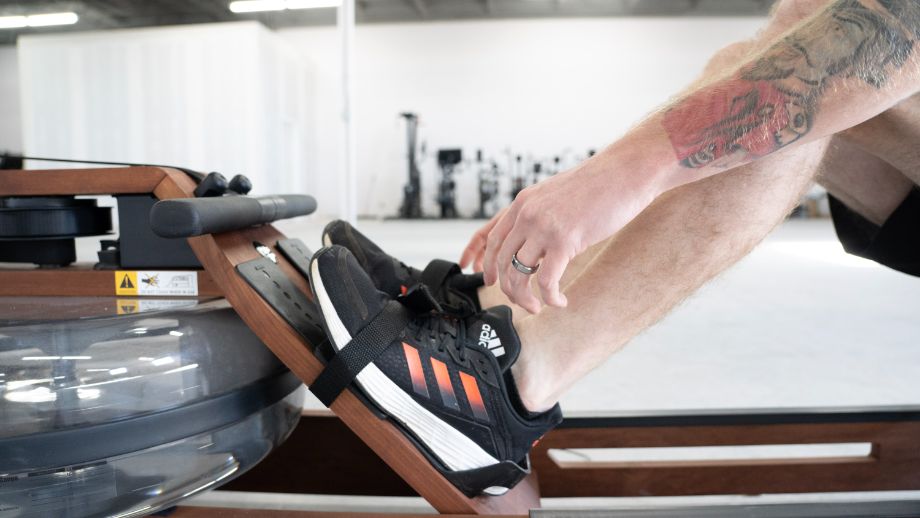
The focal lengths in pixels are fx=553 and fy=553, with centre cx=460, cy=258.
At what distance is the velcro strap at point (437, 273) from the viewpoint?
102 centimetres

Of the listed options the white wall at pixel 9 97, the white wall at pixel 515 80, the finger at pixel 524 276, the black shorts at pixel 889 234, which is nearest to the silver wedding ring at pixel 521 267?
the finger at pixel 524 276

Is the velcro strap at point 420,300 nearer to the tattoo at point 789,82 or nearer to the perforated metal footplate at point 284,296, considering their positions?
the perforated metal footplate at point 284,296

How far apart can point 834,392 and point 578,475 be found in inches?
36.2

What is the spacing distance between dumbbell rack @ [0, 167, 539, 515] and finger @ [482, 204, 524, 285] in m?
0.25

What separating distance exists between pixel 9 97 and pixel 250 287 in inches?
555

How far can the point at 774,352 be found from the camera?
1.92 m

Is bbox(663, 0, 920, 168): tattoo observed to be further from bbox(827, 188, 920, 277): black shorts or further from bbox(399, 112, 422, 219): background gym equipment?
bbox(399, 112, 422, 219): background gym equipment

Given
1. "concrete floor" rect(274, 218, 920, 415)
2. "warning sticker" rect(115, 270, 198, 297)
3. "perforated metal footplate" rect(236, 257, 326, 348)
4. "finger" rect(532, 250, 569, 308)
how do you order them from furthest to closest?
"concrete floor" rect(274, 218, 920, 415) < "warning sticker" rect(115, 270, 198, 297) < "perforated metal footplate" rect(236, 257, 326, 348) < "finger" rect(532, 250, 569, 308)

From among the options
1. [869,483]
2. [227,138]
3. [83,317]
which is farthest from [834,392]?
[227,138]

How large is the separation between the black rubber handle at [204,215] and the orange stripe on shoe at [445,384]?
0.34 metres

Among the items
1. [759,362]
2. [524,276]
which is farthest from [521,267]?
[759,362]

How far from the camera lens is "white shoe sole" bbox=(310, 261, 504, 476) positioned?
70 cm

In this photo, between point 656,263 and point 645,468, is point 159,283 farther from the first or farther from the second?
point 645,468

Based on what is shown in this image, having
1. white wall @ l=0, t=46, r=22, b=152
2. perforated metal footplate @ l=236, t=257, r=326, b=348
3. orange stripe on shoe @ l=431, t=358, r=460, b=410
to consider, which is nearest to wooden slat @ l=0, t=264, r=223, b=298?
perforated metal footplate @ l=236, t=257, r=326, b=348
